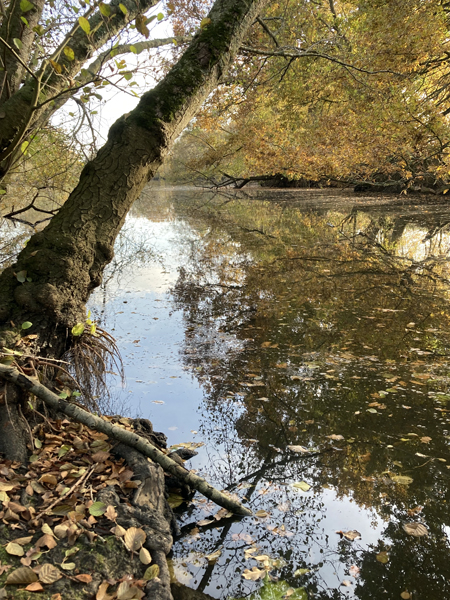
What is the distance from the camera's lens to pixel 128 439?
10.2 feet

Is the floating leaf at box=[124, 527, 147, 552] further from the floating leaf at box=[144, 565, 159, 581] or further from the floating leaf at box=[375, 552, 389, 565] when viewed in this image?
the floating leaf at box=[375, 552, 389, 565]

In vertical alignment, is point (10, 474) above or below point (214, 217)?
below

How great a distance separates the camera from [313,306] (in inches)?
310

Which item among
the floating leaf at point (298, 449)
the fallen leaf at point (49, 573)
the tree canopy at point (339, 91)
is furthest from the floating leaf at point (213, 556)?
the tree canopy at point (339, 91)

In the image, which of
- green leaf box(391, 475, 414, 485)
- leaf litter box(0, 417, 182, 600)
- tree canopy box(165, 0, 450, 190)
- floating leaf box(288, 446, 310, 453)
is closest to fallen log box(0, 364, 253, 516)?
leaf litter box(0, 417, 182, 600)

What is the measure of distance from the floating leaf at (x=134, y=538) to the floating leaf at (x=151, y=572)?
0.15 meters

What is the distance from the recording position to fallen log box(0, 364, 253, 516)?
297 cm

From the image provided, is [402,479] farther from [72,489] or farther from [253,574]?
[72,489]

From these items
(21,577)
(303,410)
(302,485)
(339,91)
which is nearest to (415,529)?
(302,485)

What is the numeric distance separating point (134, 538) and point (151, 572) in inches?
8.7

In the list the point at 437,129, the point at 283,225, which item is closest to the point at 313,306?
the point at 283,225

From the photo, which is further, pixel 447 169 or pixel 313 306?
pixel 447 169

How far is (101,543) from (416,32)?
14.3 metres

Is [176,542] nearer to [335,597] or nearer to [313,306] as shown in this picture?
[335,597]
